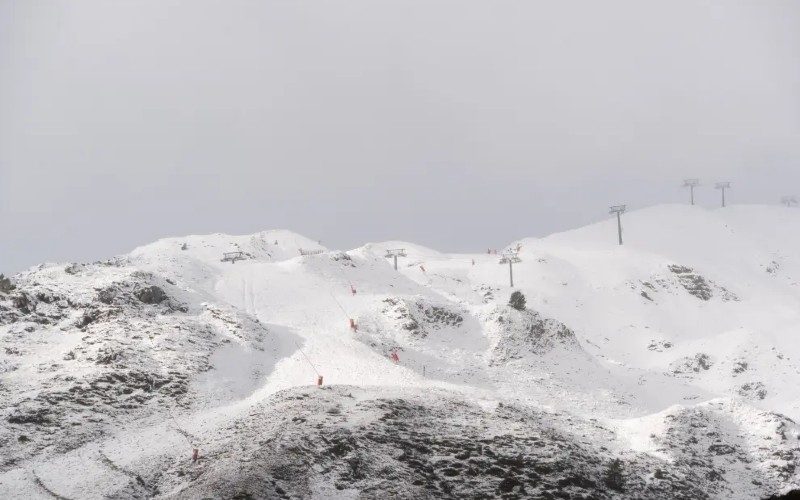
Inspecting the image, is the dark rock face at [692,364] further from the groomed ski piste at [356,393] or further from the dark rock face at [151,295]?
the dark rock face at [151,295]

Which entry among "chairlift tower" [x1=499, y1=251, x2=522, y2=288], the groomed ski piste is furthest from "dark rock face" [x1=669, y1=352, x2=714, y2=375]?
"chairlift tower" [x1=499, y1=251, x2=522, y2=288]

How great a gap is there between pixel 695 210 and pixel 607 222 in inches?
815

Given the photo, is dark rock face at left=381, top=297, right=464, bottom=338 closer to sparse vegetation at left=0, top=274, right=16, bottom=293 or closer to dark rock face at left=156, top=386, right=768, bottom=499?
dark rock face at left=156, top=386, right=768, bottom=499

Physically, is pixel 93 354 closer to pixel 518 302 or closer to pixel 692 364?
pixel 518 302

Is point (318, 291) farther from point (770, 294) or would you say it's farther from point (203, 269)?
point (770, 294)

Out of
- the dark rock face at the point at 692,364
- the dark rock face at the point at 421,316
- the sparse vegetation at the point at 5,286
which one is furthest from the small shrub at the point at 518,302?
the sparse vegetation at the point at 5,286

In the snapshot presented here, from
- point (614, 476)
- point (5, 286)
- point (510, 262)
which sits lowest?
point (614, 476)

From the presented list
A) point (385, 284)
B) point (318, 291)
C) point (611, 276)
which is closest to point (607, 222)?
point (611, 276)

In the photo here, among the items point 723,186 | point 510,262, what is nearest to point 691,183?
point 723,186

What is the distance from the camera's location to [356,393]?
27031 millimetres

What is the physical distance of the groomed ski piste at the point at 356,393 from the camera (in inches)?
815

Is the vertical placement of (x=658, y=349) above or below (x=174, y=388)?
below

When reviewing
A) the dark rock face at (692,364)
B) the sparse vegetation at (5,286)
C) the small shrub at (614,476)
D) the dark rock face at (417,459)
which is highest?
the sparse vegetation at (5,286)

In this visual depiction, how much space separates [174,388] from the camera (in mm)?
29078
